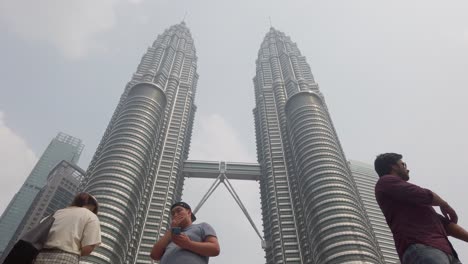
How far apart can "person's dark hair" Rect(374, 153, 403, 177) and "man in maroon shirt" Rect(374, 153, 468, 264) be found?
1.10 feet

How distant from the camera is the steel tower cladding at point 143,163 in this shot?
94.2 metres

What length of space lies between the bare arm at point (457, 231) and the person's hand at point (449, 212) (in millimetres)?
82

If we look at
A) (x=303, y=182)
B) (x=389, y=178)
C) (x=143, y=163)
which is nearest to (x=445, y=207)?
(x=389, y=178)

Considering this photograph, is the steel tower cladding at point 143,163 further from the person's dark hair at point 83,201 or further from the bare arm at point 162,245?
the bare arm at point 162,245

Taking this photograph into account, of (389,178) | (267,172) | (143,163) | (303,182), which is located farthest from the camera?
(267,172)

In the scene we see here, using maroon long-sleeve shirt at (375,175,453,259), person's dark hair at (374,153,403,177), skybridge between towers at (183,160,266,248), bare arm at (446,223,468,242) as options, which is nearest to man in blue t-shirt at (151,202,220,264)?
maroon long-sleeve shirt at (375,175,453,259)

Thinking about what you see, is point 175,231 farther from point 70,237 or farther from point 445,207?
point 445,207

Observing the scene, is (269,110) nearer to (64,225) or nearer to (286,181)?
(286,181)

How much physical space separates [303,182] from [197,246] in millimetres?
105728

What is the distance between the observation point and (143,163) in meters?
111

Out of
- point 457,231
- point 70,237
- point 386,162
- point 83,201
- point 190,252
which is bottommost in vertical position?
point 190,252

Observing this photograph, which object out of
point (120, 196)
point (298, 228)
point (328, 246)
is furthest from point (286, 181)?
point (120, 196)

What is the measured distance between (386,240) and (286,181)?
66888 mm

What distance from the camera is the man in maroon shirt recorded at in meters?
5.15
